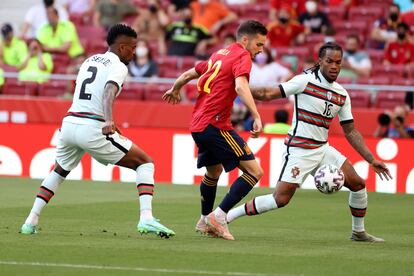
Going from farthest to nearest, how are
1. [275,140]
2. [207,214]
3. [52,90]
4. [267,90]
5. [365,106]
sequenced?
[52,90] < [365,106] < [275,140] < [207,214] < [267,90]

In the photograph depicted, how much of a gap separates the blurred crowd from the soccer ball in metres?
10.5

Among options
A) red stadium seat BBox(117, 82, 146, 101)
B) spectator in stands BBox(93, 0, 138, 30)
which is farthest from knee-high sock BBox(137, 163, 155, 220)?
spectator in stands BBox(93, 0, 138, 30)

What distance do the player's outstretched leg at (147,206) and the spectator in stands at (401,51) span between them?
12126 mm

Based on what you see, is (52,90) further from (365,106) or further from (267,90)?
(267,90)

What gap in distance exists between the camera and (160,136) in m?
20.1

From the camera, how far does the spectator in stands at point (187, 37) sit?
23.7 metres

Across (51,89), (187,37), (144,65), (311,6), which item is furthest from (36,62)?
(311,6)

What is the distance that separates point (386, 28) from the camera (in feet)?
75.5

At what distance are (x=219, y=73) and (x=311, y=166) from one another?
4.35ft

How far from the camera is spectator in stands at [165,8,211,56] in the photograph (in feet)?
77.7

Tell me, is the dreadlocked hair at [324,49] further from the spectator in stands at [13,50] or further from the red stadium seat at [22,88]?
the spectator in stands at [13,50]

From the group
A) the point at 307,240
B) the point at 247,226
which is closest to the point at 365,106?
the point at 247,226

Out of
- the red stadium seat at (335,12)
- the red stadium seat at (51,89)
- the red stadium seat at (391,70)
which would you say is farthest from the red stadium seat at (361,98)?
the red stadium seat at (51,89)

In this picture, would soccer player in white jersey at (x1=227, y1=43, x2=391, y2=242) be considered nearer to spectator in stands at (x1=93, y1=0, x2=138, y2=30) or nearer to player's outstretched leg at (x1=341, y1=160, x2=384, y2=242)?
player's outstretched leg at (x1=341, y1=160, x2=384, y2=242)
